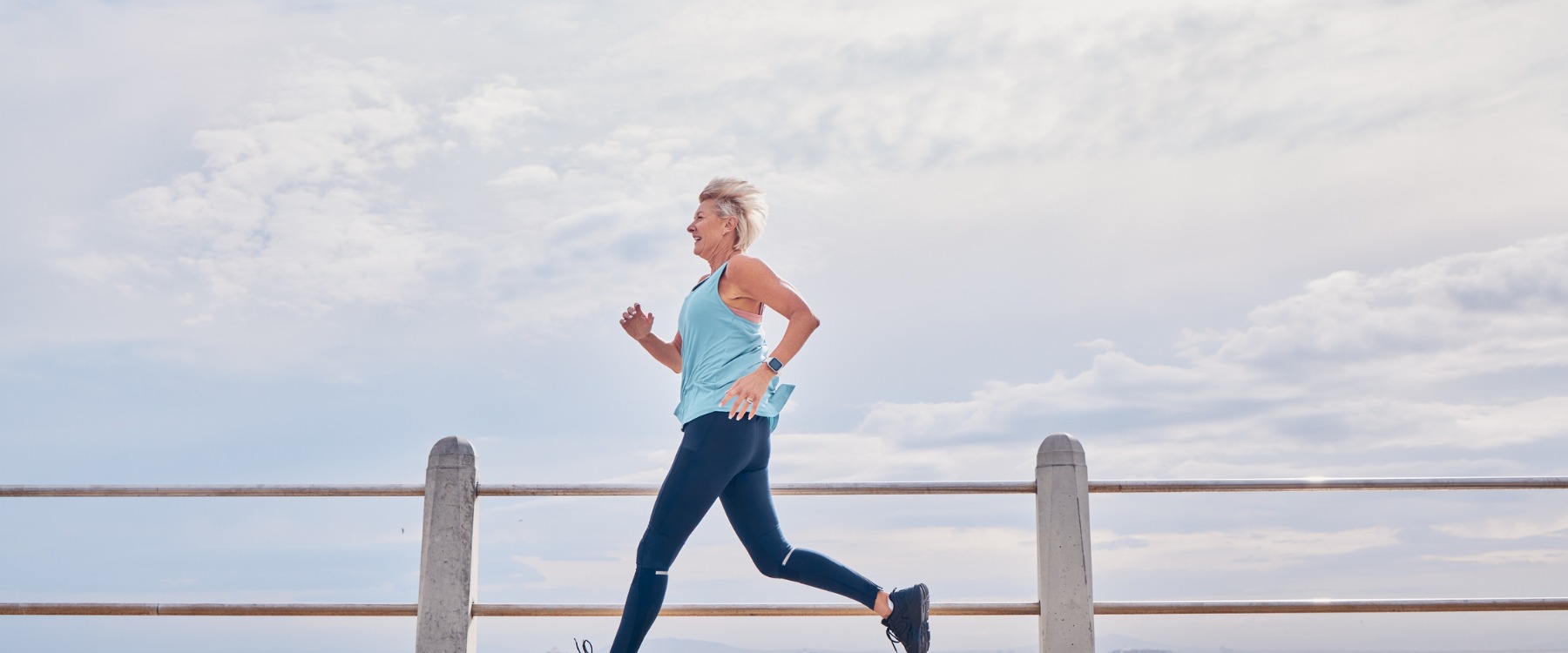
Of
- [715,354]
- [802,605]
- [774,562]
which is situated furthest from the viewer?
[802,605]

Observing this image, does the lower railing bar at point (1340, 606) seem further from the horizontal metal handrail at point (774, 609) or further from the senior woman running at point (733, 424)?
the senior woman running at point (733, 424)

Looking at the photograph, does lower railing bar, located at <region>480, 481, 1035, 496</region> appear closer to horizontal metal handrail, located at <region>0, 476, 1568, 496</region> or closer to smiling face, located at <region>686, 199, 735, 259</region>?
horizontal metal handrail, located at <region>0, 476, 1568, 496</region>

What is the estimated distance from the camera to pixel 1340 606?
5.82 meters

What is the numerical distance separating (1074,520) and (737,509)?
1791mm

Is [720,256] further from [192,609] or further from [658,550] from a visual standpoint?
[192,609]

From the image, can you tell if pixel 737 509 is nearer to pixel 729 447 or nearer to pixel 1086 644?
pixel 729 447

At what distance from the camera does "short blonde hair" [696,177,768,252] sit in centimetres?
479

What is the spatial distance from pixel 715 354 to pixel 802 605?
1.49m

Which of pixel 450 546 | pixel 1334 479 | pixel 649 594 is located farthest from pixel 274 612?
pixel 1334 479

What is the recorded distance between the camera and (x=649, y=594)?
14.7ft

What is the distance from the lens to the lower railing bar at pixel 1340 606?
564 cm

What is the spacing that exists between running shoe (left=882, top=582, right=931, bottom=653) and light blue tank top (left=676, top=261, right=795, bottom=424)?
903 mm

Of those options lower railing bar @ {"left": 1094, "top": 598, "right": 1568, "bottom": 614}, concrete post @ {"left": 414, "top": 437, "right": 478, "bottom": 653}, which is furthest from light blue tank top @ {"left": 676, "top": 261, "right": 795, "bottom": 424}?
lower railing bar @ {"left": 1094, "top": 598, "right": 1568, "bottom": 614}

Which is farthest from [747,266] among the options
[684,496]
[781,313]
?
[684,496]
